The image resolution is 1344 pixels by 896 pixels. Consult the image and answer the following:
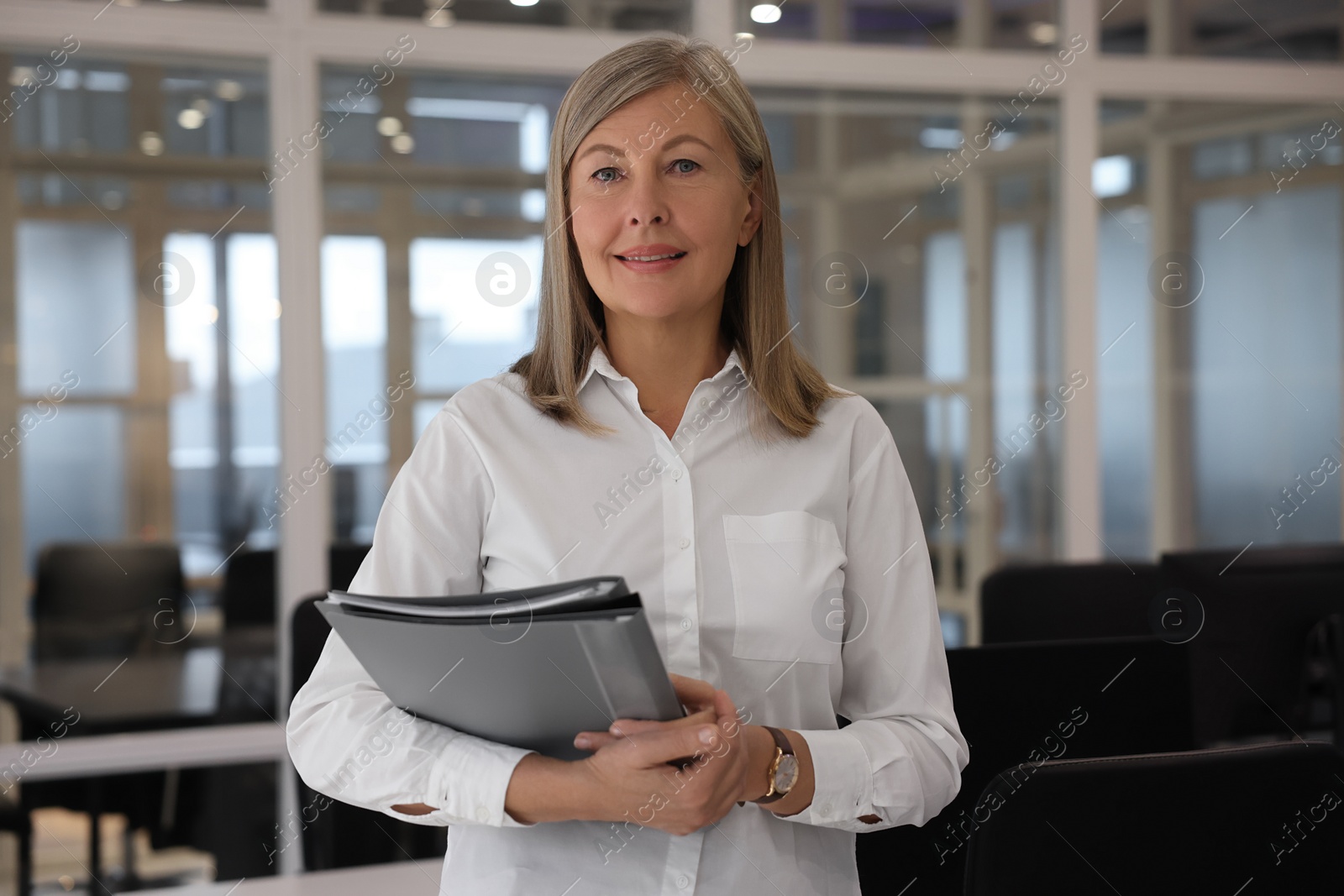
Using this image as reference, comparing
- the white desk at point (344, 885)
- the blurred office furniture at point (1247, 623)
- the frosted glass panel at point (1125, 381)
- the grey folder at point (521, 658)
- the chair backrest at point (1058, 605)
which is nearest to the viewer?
the grey folder at point (521, 658)

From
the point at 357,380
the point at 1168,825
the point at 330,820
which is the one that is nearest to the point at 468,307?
the point at 357,380

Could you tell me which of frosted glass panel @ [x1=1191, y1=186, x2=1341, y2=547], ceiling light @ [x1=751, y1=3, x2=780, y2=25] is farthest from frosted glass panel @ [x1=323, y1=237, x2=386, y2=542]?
frosted glass panel @ [x1=1191, y1=186, x2=1341, y2=547]

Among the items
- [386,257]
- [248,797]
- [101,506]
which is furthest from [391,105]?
[248,797]

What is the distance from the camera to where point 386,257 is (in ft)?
10.2

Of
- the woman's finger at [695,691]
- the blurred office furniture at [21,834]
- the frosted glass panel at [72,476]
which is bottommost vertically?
the blurred office furniture at [21,834]

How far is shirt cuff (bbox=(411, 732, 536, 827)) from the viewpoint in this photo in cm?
116

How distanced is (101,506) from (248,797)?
858 mm

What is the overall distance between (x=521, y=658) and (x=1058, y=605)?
1.62 metres

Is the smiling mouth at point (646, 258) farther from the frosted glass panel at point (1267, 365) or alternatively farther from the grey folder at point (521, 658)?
the frosted glass panel at point (1267, 365)

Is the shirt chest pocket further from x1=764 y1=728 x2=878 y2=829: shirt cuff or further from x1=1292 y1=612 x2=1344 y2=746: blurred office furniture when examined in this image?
x1=1292 y1=612 x2=1344 y2=746: blurred office furniture

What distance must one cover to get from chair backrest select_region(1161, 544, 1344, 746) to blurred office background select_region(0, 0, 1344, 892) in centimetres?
137

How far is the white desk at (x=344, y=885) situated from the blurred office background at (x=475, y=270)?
90 cm

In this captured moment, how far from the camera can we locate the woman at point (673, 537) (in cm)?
122

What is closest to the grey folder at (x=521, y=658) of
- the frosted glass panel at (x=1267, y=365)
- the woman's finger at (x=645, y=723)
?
the woman's finger at (x=645, y=723)
